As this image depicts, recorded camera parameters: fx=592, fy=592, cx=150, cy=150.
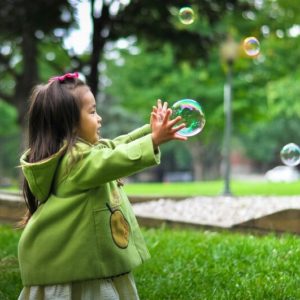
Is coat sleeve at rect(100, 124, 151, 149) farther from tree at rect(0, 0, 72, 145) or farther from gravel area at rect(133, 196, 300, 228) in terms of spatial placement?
tree at rect(0, 0, 72, 145)

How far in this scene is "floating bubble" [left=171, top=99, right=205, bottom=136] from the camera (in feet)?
10.2

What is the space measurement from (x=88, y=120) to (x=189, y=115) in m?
0.63

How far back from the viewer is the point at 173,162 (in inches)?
1901

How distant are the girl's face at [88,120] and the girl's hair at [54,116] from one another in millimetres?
21

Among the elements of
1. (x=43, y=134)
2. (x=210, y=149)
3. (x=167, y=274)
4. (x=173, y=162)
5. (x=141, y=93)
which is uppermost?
(x=43, y=134)

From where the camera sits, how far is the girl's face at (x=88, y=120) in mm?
2740

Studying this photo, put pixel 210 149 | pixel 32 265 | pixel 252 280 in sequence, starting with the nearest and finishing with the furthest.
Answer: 1. pixel 32 265
2. pixel 252 280
3. pixel 210 149

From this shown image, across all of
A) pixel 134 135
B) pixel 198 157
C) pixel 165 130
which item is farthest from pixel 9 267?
pixel 198 157

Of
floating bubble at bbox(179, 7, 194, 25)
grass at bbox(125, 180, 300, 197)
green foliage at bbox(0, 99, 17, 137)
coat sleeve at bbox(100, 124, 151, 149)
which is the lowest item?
green foliage at bbox(0, 99, 17, 137)

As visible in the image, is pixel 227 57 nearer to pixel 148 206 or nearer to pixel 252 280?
pixel 148 206

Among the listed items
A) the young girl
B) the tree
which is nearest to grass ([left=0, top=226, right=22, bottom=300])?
the young girl

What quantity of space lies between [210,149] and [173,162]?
30.5 ft

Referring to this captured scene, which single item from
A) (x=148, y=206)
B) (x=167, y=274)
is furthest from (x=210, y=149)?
(x=167, y=274)

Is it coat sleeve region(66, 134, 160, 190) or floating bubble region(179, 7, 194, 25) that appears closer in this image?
coat sleeve region(66, 134, 160, 190)
